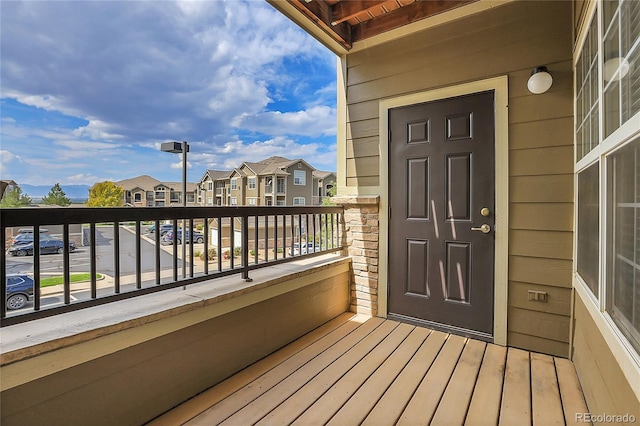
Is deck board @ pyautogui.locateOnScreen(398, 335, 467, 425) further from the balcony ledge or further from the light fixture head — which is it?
the light fixture head

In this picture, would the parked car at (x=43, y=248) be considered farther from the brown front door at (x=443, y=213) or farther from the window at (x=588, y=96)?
the window at (x=588, y=96)

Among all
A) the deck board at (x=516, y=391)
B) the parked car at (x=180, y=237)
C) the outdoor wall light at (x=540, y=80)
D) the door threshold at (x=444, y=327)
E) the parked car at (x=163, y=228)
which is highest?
the outdoor wall light at (x=540, y=80)

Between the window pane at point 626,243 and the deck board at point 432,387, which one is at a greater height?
the window pane at point 626,243

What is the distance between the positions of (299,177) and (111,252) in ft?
18.4

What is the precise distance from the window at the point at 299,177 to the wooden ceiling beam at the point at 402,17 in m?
3.81

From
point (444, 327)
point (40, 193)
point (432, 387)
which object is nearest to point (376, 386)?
point (432, 387)

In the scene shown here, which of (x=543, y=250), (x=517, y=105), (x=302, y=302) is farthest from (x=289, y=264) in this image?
(x=517, y=105)

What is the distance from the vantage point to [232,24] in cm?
1190

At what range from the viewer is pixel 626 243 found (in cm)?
112

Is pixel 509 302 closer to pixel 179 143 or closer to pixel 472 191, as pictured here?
pixel 472 191

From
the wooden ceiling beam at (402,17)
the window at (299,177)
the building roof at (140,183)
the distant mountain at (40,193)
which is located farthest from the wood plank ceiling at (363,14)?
the window at (299,177)

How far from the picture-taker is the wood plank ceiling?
2.60 metres

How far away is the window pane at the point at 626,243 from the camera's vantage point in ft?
3.31

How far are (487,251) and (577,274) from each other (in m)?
0.58
